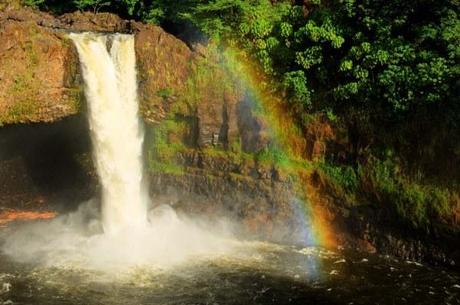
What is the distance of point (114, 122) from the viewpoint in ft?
71.6

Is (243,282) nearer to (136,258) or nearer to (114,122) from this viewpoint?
(136,258)

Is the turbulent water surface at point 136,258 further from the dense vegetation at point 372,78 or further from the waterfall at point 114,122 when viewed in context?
the dense vegetation at point 372,78

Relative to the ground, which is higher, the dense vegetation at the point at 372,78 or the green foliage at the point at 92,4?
the green foliage at the point at 92,4

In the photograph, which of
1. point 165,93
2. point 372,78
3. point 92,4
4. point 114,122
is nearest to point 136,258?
point 114,122

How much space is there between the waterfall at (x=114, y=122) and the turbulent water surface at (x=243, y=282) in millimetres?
4868

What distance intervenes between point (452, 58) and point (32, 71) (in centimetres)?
1533

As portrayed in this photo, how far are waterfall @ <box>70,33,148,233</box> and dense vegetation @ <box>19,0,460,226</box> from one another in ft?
11.0

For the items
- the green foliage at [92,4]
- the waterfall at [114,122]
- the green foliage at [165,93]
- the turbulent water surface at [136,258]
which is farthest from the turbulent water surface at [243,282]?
the green foliage at [92,4]

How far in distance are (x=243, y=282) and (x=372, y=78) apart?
8188 millimetres

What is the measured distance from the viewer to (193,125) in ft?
71.5

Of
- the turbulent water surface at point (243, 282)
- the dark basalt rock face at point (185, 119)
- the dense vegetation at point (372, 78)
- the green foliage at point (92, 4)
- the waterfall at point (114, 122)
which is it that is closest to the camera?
the turbulent water surface at point (243, 282)

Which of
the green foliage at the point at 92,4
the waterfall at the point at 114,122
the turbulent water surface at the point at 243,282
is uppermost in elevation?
the green foliage at the point at 92,4

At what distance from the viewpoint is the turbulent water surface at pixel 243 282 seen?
14977 millimetres

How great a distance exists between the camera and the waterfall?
21.3m
